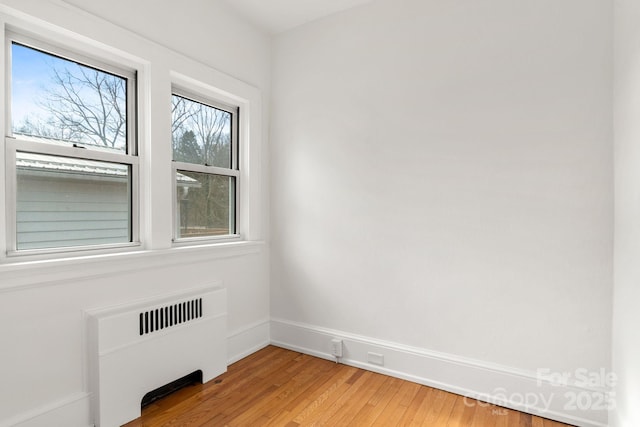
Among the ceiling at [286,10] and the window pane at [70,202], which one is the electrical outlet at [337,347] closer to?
the window pane at [70,202]

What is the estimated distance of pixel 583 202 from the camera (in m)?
1.94

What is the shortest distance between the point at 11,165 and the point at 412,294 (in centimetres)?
255

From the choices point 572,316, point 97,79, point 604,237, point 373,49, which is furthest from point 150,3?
point 572,316

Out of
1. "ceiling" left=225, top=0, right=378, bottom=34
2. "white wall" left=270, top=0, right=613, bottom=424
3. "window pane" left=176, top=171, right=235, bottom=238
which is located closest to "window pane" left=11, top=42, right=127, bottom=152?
"window pane" left=176, top=171, right=235, bottom=238

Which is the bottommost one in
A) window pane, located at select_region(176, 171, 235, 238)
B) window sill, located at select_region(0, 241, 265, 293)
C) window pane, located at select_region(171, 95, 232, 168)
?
window sill, located at select_region(0, 241, 265, 293)

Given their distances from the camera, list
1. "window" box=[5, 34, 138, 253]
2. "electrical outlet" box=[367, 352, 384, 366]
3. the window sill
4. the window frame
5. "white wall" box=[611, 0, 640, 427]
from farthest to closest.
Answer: "electrical outlet" box=[367, 352, 384, 366] < the window frame < "window" box=[5, 34, 138, 253] < the window sill < "white wall" box=[611, 0, 640, 427]

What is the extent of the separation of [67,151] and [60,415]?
1440mm

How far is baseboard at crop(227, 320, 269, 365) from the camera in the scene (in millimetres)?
2709

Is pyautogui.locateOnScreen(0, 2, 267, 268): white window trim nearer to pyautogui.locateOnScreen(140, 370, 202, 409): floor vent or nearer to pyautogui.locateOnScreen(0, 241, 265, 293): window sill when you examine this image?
pyautogui.locateOnScreen(0, 241, 265, 293): window sill

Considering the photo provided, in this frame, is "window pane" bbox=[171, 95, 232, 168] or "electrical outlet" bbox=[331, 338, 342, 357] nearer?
"window pane" bbox=[171, 95, 232, 168]

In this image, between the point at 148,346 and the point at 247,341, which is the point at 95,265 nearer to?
the point at 148,346

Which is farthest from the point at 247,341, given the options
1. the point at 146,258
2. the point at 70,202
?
the point at 70,202

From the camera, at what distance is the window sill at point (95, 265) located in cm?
161

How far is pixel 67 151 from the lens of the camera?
1.88 metres
